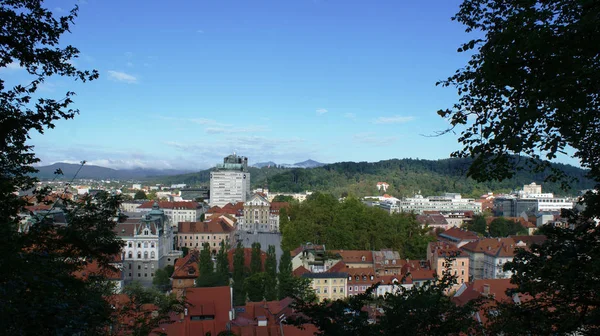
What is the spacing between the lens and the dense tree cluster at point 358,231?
142 feet

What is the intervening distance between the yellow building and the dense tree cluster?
12609 millimetres

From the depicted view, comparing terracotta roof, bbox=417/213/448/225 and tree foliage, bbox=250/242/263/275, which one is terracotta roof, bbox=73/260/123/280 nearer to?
tree foliage, bbox=250/242/263/275

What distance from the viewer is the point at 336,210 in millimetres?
50906

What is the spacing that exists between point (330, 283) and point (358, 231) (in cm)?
1496

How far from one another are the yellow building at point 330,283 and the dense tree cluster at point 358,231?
1261cm

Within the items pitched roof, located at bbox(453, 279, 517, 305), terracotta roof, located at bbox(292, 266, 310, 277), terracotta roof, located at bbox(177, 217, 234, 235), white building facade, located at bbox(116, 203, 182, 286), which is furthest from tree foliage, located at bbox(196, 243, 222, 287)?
terracotta roof, located at bbox(177, 217, 234, 235)

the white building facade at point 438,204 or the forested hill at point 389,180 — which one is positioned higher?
the forested hill at point 389,180

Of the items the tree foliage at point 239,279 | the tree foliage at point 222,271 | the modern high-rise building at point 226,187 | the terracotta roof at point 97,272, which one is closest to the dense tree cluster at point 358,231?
the tree foliage at point 239,279

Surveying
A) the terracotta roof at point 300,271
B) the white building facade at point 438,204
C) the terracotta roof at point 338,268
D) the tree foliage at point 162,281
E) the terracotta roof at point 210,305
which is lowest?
the tree foliage at point 162,281

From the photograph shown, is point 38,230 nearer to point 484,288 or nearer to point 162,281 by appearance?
point 484,288

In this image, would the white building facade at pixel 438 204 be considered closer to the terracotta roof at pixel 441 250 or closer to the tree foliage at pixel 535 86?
the terracotta roof at pixel 441 250

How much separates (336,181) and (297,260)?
3704 inches

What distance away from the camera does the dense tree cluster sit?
4319 centimetres

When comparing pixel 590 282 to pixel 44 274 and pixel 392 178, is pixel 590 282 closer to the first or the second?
pixel 44 274
